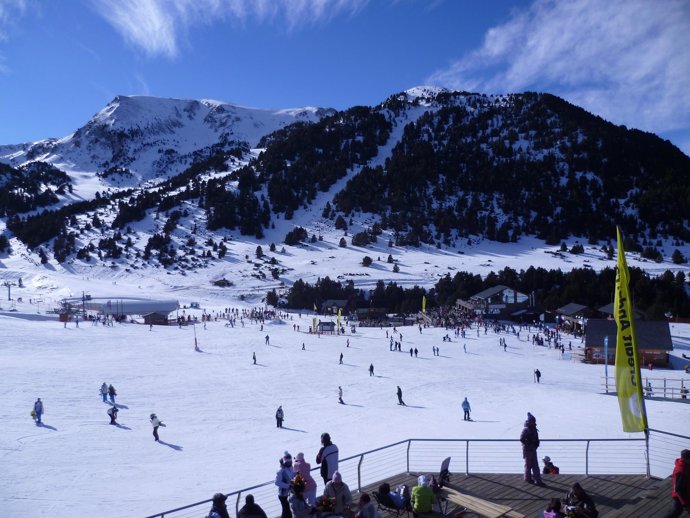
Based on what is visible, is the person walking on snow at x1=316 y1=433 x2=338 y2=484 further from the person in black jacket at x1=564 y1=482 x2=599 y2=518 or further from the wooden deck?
the person in black jacket at x1=564 y1=482 x2=599 y2=518

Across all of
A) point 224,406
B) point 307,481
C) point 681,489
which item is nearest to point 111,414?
point 224,406

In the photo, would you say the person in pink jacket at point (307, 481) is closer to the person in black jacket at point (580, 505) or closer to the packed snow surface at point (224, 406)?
the person in black jacket at point (580, 505)

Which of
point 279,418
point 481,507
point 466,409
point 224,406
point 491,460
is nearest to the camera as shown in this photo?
point 481,507

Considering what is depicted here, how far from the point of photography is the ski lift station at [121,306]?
49.3m

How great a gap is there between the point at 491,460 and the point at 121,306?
50450 mm

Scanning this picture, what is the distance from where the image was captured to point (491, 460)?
10188mm

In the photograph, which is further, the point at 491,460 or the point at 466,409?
the point at 466,409

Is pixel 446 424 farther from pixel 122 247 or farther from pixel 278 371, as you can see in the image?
pixel 122 247

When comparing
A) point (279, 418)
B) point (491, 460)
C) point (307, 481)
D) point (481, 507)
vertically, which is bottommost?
point (279, 418)

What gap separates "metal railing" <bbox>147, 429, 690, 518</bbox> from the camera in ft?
29.6

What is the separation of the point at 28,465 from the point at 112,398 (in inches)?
259

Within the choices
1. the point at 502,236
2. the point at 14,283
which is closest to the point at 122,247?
the point at 14,283

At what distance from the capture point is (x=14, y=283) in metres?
71.4

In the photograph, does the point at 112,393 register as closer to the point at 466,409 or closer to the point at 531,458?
the point at 466,409
